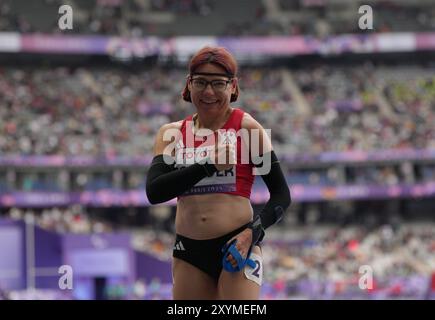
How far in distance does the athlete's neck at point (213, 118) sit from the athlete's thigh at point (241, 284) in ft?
2.30

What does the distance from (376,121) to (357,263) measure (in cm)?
1130

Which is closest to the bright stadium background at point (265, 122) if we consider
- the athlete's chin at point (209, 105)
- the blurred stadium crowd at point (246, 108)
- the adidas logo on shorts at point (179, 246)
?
the blurred stadium crowd at point (246, 108)

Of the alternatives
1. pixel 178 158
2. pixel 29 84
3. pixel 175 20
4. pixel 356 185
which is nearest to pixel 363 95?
pixel 356 185

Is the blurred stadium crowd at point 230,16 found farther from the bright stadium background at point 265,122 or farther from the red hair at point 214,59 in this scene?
the red hair at point 214,59

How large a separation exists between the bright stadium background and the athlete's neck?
19236 mm

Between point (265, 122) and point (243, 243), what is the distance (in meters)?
35.3

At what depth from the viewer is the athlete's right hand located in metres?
4.07

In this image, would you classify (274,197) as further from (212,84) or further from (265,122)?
(265,122)

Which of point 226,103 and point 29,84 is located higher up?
point 29,84

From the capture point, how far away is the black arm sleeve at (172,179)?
413 cm

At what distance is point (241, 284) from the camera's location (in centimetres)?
415

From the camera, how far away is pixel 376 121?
40312 mm

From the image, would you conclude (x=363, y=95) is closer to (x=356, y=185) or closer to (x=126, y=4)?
(x=356, y=185)

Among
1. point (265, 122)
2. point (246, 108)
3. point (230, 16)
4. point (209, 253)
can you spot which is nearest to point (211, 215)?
point (209, 253)
